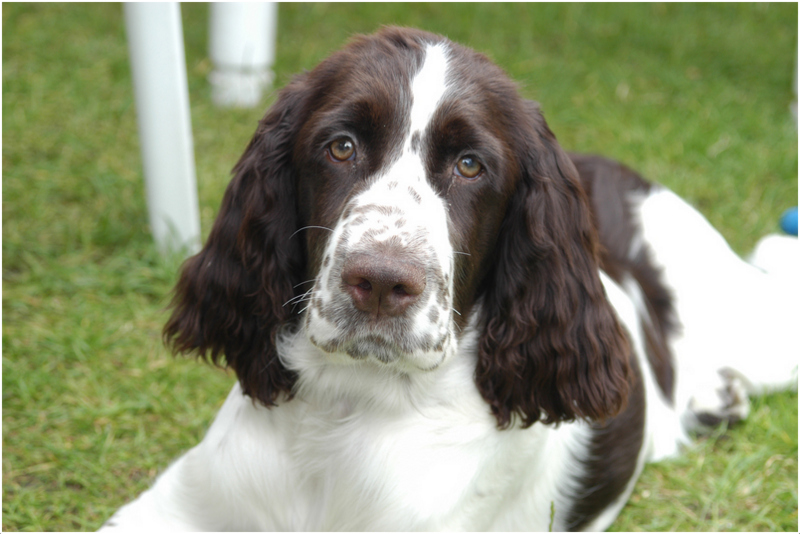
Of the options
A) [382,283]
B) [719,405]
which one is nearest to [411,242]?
[382,283]

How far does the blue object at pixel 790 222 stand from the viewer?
4.57 meters

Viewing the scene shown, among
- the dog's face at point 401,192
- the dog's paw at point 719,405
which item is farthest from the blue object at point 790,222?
the dog's face at point 401,192

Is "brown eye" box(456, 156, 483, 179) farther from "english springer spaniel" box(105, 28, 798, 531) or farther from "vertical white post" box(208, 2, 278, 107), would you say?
"vertical white post" box(208, 2, 278, 107)

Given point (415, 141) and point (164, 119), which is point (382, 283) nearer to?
point (415, 141)

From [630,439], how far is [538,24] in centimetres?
548

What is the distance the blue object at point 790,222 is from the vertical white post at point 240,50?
3.46 m

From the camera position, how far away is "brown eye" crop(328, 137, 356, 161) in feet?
7.45

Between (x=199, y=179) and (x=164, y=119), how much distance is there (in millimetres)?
909

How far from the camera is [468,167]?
2.29m

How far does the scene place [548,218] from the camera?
2.43 meters

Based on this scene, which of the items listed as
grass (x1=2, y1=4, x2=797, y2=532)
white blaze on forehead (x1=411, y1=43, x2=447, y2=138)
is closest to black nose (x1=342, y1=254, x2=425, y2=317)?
white blaze on forehead (x1=411, y1=43, x2=447, y2=138)

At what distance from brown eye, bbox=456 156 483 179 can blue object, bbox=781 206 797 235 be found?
9.66 ft

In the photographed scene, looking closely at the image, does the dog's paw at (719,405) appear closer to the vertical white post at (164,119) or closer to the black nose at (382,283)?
the black nose at (382,283)

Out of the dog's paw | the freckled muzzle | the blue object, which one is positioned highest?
the freckled muzzle
